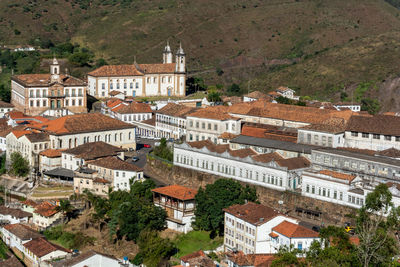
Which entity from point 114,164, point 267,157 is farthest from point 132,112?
point 267,157

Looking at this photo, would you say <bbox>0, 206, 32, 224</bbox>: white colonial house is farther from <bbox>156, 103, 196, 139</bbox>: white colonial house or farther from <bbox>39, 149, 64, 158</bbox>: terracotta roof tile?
<bbox>156, 103, 196, 139</bbox>: white colonial house

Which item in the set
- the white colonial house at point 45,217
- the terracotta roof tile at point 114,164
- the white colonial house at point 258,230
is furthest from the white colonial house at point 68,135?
the white colonial house at point 258,230

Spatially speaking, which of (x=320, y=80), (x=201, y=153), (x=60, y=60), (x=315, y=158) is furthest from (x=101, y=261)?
(x=320, y=80)

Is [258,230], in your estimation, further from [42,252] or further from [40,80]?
[40,80]

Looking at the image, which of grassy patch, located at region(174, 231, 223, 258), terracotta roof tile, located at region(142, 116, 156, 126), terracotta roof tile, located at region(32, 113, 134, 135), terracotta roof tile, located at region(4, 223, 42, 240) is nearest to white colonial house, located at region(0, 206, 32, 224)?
terracotta roof tile, located at region(4, 223, 42, 240)

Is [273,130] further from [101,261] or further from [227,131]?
[101,261]

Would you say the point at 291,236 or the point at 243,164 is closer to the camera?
the point at 291,236
